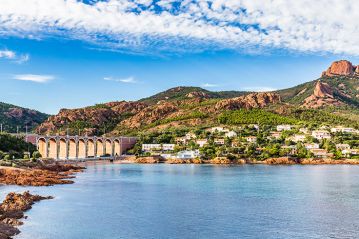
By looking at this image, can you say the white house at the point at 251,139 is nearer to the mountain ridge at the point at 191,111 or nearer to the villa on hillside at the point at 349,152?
the villa on hillside at the point at 349,152

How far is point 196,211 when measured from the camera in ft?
102

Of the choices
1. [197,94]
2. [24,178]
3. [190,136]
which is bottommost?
[24,178]

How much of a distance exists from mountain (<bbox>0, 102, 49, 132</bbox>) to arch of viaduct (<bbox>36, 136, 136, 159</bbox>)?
2810 cm

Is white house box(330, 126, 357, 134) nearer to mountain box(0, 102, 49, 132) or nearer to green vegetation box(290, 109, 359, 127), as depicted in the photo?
green vegetation box(290, 109, 359, 127)

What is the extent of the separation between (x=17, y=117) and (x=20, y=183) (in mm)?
106371

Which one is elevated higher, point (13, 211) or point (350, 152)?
point (350, 152)

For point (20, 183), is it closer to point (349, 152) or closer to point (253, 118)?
point (349, 152)

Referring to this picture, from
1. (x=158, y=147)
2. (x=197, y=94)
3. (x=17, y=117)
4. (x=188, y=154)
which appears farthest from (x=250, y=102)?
(x=17, y=117)

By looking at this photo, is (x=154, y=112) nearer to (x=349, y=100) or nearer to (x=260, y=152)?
(x=260, y=152)

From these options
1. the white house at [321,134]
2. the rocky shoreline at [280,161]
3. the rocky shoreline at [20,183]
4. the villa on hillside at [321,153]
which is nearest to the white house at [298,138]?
the white house at [321,134]

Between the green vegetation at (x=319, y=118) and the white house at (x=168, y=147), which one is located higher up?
the green vegetation at (x=319, y=118)

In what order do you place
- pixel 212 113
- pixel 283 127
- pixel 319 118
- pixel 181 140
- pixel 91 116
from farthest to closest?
pixel 91 116, pixel 212 113, pixel 319 118, pixel 181 140, pixel 283 127

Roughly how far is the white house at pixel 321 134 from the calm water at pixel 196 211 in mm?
52043

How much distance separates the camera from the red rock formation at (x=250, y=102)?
133 m
